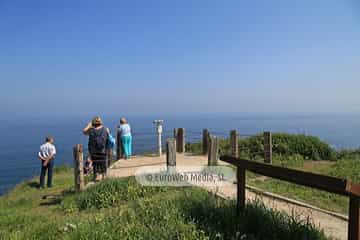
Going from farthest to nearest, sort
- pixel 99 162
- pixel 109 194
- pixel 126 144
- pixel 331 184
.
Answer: pixel 126 144 → pixel 99 162 → pixel 109 194 → pixel 331 184

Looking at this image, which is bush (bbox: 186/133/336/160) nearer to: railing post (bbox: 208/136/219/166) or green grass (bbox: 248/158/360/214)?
green grass (bbox: 248/158/360/214)

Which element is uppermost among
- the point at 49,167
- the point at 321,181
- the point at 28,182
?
the point at 321,181

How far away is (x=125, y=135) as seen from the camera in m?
13.5

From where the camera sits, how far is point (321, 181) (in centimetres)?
362

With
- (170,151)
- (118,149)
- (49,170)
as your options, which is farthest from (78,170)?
(118,149)

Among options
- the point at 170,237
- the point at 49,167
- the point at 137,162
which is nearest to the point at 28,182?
the point at 49,167

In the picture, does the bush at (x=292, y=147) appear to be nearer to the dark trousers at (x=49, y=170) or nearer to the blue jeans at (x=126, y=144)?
the blue jeans at (x=126, y=144)

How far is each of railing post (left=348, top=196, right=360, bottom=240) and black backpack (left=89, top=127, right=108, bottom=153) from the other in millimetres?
7770

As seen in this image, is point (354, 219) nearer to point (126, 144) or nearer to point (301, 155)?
point (126, 144)

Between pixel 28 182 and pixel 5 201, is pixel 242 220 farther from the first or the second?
pixel 28 182

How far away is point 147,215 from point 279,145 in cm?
1188

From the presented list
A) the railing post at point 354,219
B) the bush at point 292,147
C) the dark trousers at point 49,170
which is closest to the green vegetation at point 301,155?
the bush at point 292,147

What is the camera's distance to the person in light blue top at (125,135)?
1343 centimetres

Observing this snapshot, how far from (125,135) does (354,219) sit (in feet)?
35.7
